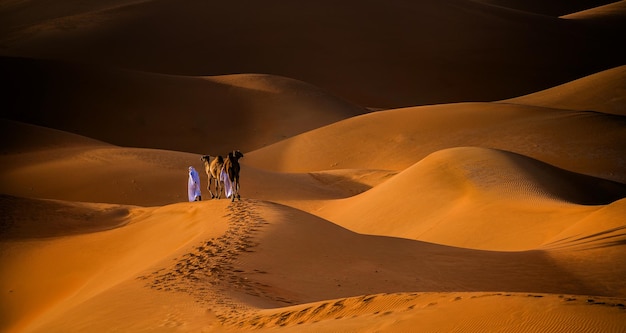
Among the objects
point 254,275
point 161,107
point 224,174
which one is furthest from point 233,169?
point 161,107

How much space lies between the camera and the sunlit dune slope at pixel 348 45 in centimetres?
5516

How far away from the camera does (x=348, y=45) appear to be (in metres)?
59.1

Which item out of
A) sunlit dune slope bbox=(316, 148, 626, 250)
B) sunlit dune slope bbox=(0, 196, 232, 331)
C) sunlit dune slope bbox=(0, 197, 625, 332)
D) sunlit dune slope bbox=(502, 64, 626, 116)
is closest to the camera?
sunlit dune slope bbox=(0, 197, 625, 332)

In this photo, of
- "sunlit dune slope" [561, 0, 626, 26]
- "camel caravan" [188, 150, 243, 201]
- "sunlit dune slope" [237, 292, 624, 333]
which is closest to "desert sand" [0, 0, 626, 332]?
"sunlit dune slope" [237, 292, 624, 333]

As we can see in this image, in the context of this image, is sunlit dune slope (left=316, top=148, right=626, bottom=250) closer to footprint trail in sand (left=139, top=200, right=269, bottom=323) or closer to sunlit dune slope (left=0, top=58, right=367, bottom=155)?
footprint trail in sand (left=139, top=200, right=269, bottom=323)

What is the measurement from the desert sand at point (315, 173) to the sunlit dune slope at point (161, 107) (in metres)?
0.14

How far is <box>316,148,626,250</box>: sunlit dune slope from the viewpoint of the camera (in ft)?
47.5

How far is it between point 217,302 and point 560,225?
8.38 meters

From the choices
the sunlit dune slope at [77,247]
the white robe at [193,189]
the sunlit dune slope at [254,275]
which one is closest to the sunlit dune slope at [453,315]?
the sunlit dune slope at [254,275]

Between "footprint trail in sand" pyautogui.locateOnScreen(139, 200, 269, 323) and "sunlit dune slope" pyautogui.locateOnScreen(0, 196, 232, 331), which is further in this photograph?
"sunlit dune slope" pyautogui.locateOnScreen(0, 196, 232, 331)

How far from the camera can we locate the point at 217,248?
34.4ft

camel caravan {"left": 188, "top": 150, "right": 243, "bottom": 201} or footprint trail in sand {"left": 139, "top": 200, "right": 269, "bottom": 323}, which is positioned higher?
camel caravan {"left": 188, "top": 150, "right": 243, "bottom": 201}

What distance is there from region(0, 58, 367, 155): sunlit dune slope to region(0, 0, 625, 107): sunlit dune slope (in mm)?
11640

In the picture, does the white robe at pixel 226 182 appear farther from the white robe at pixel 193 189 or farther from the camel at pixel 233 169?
the white robe at pixel 193 189
